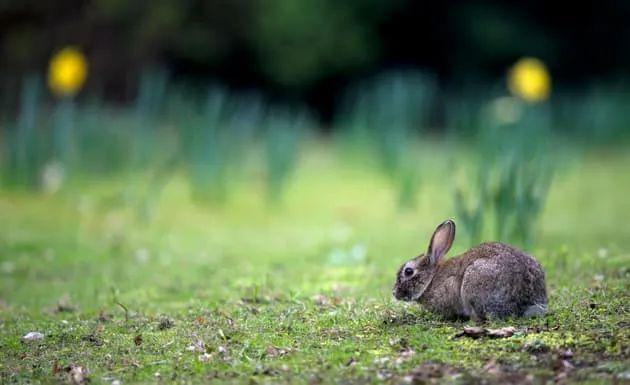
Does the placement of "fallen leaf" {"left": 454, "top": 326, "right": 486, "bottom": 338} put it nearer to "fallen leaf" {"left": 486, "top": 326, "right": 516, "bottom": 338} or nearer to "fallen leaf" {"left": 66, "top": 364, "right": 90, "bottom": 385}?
"fallen leaf" {"left": 486, "top": 326, "right": 516, "bottom": 338}

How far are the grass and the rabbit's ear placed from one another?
0.29 m

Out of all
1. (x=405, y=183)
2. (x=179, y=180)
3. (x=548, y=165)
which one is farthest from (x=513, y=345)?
(x=179, y=180)

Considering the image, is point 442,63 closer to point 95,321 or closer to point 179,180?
point 179,180

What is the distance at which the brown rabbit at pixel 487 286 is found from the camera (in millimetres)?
4500

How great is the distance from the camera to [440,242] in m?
4.91

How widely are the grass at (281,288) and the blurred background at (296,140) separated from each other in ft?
0.17

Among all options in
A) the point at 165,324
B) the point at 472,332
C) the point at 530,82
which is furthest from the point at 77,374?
the point at 530,82

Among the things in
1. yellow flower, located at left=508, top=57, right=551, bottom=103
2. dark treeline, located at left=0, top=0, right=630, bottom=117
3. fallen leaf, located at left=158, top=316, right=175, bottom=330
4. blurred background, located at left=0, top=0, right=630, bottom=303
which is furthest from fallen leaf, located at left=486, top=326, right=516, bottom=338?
dark treeline, located at left=0, top=0, right=630, bottom=117

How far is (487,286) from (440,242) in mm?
479

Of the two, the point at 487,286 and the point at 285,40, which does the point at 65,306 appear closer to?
the point at 487,286

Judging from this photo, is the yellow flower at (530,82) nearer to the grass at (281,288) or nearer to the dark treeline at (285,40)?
the grass at (281,288)

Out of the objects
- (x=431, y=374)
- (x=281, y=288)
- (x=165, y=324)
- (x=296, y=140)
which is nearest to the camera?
(x=431, y=374)

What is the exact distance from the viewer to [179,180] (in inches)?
452

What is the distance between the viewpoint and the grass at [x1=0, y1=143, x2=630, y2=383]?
13.6 ft
